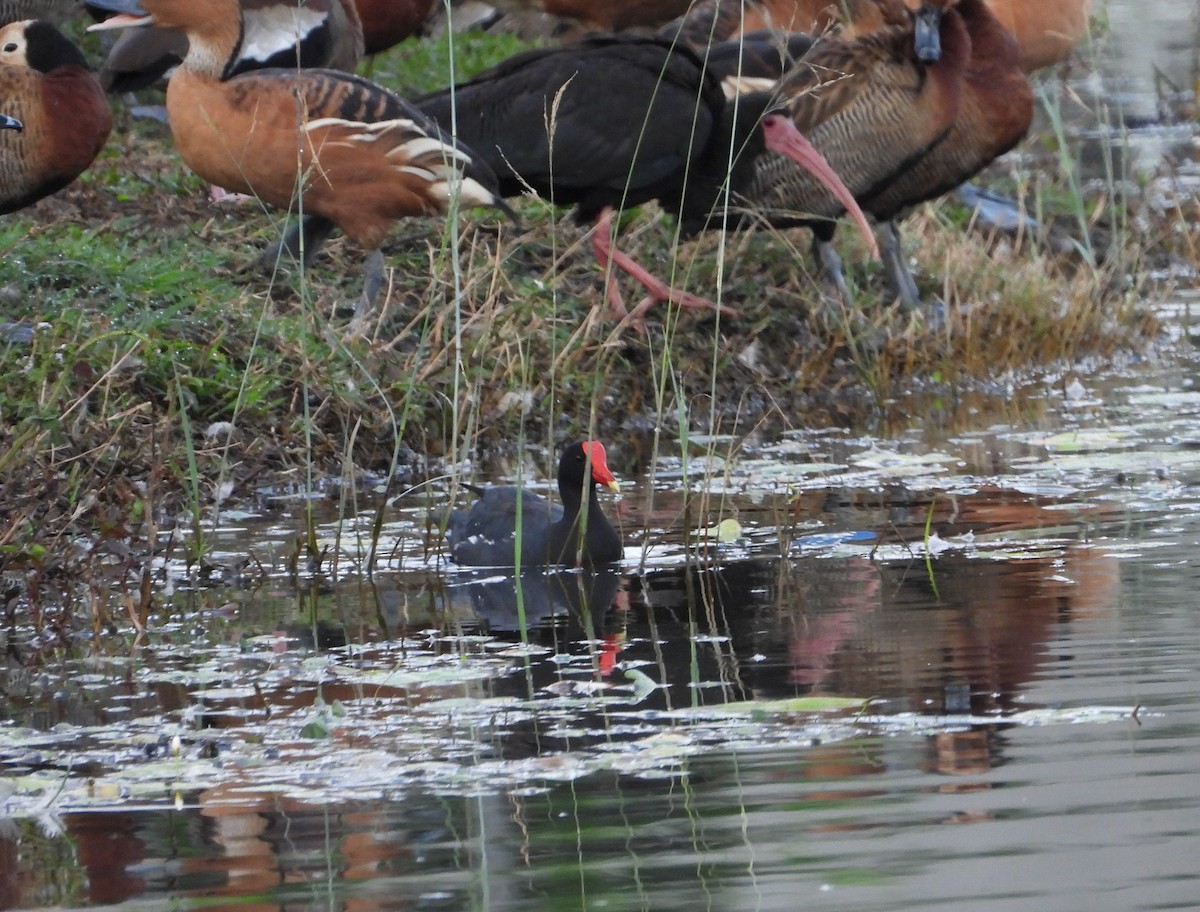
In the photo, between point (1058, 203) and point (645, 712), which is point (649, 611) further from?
point (1058, 203)

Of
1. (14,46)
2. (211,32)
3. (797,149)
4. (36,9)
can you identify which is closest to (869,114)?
(797,149)

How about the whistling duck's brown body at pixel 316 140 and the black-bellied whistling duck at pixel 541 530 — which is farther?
the whistling duck's brown body at pixel 316 140

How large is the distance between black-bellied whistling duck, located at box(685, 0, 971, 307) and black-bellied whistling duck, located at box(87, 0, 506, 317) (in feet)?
5.67

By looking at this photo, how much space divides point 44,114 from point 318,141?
1215 mm

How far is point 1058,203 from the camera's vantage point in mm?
13008

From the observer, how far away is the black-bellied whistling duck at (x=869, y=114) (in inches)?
397

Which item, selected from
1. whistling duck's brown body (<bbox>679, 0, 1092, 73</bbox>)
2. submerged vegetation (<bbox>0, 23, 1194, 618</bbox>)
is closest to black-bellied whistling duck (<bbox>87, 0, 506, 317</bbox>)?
submerged vegetation (<bbox>0, 23, 1194, 618</bbox>)

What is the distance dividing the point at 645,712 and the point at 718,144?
5624 millimetres

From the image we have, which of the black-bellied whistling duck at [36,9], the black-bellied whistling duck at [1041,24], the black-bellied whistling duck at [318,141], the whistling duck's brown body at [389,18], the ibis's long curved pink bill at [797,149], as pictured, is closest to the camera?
the black-bellied whistling duck at [318,141]

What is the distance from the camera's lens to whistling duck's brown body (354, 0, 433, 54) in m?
12.0

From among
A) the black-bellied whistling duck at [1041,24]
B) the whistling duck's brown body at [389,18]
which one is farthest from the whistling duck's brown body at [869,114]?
the whistling duck's brown body at [389,18]

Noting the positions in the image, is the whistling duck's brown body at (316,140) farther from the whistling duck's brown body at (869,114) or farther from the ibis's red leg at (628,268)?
the whistling duck's brown body at (869,114)

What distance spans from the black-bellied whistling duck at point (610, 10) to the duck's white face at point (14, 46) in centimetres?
353

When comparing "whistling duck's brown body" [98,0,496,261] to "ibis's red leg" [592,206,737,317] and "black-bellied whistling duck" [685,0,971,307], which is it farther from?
"black-bellied whistling duck" [685,0,971,307]
